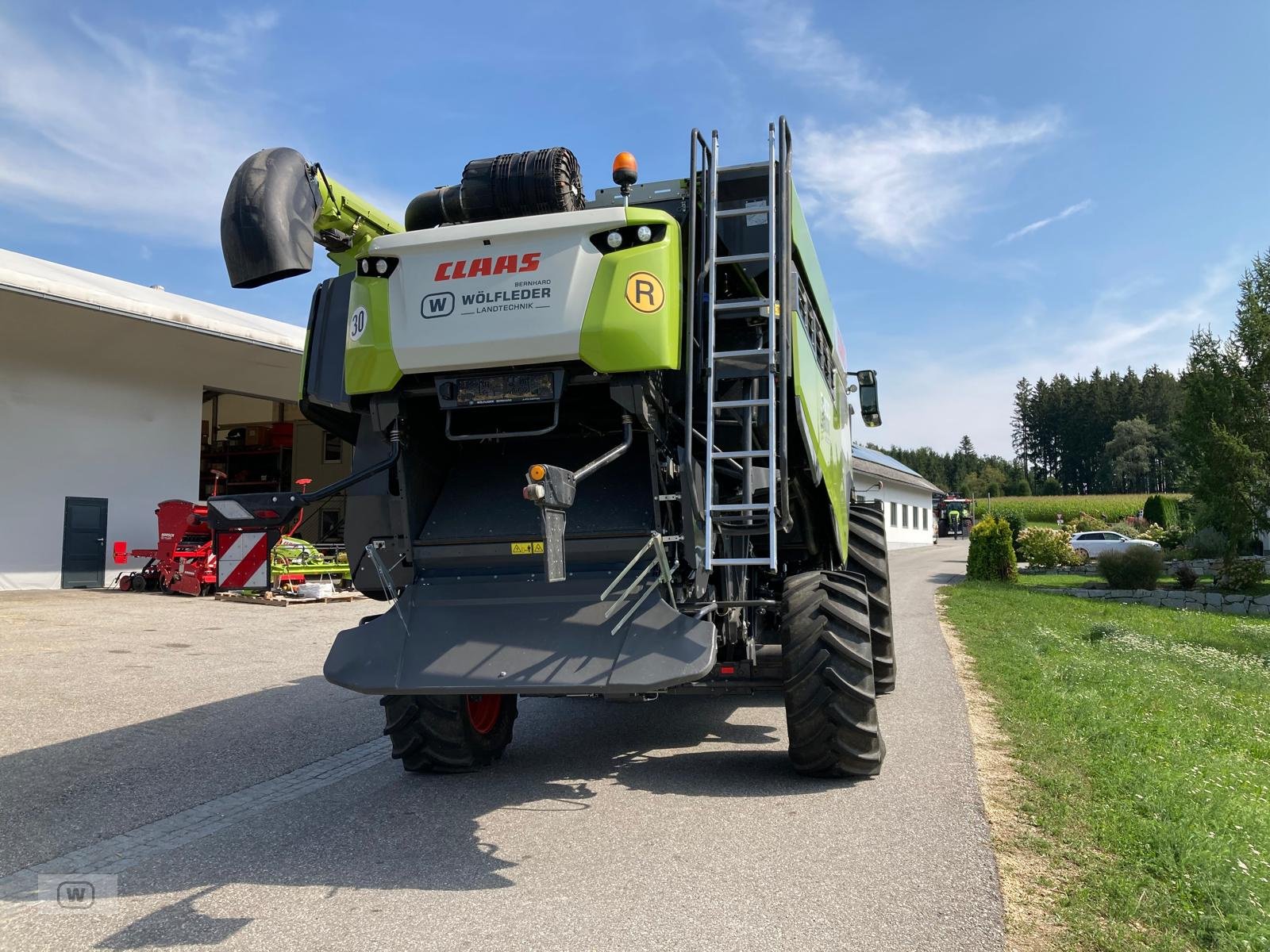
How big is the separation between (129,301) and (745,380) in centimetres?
1589

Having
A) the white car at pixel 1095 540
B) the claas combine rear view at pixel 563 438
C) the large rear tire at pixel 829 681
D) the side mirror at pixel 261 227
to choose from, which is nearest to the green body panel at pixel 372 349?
the claas combine rear view at pixel 563 438

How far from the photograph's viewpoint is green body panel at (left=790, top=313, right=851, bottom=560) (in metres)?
5.04

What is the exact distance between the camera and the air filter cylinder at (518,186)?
5.09 meters

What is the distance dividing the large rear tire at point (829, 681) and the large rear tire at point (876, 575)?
6.56ft

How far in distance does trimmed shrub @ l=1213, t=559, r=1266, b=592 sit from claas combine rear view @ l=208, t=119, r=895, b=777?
61.8 feet

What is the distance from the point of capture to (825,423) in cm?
601

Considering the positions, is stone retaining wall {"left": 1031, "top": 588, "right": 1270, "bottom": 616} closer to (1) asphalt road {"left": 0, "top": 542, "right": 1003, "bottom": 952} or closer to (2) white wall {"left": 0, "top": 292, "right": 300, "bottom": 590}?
(1) asphalt road {"left": 0, "top": 542, "right": 1003, "bottom": 952}

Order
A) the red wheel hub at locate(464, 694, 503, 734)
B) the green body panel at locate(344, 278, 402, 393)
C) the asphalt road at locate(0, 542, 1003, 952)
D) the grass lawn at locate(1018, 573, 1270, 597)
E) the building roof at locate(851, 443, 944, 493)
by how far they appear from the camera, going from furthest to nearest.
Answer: the building roof at locate(851, 443, 944, 493) < the grass lawn at locate(1018, 573, 1270, 597) < the red wheel hub at locate(464, 694, 503, 734) < the green body panel at locate(344, 278, 402, 393) < the asphalt road at locate(0, 542, 1003, 952)

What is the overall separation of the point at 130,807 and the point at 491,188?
3888 mm

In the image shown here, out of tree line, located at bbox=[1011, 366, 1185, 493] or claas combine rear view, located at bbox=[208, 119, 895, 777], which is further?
tree line, located at bbox=[1011, 366, 1185, 493]

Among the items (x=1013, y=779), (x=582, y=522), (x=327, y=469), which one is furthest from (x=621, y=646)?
(x=327, y=469)

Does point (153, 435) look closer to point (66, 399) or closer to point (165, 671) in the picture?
point (66, 399)

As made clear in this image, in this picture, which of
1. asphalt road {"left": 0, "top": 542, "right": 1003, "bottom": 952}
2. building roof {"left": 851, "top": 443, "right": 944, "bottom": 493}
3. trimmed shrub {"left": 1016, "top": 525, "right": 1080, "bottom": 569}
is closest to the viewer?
asphalt road {"left": 0, "top": 542, "right": 1003, "bottom": 952}

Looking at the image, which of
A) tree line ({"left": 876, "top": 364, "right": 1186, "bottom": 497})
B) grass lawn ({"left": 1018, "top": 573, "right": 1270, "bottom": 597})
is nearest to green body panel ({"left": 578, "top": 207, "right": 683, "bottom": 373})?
grass lawn ({"left": 1018, "top": 573, "right": 1270, "bottom": 597})
